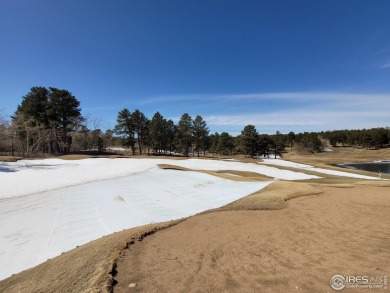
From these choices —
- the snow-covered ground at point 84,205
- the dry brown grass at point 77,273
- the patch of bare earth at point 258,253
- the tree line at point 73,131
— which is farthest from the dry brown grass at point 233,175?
the tree line at point 73,131

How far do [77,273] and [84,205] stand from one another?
9.48 meters

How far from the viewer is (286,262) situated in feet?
21.6

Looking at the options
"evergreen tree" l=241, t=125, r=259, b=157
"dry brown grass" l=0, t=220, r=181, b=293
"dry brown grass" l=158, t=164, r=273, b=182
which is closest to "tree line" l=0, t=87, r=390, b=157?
"evergreen tree" l=241, t=125, r=259, b=157

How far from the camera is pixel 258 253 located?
7.29 m

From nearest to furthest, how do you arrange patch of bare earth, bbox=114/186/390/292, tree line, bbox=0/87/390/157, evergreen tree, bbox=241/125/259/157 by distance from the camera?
patch of bare earth, bbox=114/186/390/292 < tree line, bbox=0/87/390/157 < evergreen tree, bbox=241/125/259/157

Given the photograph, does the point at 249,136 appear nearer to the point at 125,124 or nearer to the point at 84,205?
the point at 125,124

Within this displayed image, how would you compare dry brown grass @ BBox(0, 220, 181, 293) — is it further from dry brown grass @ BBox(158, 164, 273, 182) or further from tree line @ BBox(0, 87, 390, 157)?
tree line @ BBox(0, 87, 390, 157)

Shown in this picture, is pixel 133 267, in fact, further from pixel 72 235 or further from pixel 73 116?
pixel 73 116

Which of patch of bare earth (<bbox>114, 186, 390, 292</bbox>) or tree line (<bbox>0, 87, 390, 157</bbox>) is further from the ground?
tree line (<bbox>0, 87, 390, 157</bbox>)

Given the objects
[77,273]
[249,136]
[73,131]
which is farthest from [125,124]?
[77,273]

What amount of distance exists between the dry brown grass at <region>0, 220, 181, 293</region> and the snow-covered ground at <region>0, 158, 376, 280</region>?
146 cm

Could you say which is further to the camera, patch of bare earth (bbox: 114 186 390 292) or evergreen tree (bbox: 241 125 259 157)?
evergreen tree (bbox: 241 125 259 157)

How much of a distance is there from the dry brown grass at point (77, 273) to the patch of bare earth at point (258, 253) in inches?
13.4

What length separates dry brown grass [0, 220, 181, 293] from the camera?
5.46 meters
